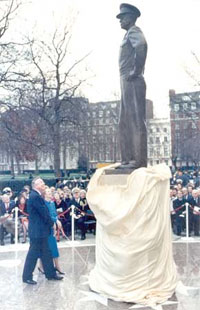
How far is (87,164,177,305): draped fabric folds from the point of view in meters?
6.61

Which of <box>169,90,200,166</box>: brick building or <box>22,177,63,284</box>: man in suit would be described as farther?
<box>169,90,200,166</box>: brick building

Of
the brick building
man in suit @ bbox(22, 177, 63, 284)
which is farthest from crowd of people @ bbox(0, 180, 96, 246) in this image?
the brick building

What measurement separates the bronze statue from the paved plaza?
2223 millimetres

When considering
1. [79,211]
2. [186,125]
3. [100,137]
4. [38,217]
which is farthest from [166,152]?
[38,217]

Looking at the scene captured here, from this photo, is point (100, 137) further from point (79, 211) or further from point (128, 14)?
point (128, 14)

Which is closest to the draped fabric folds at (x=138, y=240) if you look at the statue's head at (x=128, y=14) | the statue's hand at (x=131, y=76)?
the statue's hand at (x=131, y=76)

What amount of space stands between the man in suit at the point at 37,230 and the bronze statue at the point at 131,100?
1.73m

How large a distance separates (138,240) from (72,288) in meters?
1.76

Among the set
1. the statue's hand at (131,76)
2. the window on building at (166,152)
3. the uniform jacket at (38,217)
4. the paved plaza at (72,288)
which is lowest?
the paved plaza at (72,288)

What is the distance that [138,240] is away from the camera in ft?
21.6

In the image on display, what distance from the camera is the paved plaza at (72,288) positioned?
6508mm

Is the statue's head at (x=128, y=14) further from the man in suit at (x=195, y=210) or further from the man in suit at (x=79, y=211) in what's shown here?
the man in suit at (x=195, y=210)

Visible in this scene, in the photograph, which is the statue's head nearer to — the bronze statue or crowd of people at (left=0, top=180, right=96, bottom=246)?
the bronze statue

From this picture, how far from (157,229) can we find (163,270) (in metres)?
0.68
